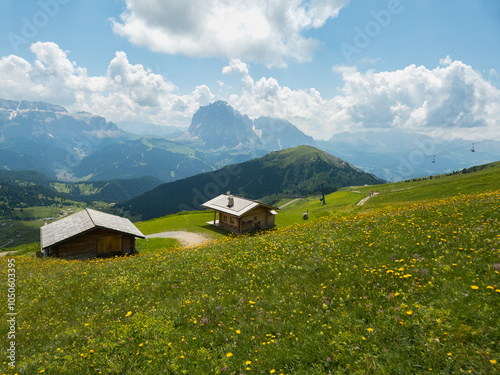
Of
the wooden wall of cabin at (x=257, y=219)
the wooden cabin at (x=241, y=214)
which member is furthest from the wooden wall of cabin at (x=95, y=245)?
the wooden wall of cabin at (x=257, y=219)

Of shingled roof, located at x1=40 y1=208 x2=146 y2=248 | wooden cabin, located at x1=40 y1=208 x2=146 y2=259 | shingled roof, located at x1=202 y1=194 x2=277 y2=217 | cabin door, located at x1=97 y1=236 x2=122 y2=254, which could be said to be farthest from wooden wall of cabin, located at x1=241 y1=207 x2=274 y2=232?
cabin door, located at x1=97 y1=236 x2=122 y2=254

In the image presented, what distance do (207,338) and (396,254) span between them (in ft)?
26.2

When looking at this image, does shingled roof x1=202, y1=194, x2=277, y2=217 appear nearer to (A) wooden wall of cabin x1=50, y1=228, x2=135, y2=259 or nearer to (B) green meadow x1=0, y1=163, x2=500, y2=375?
(A) wooden wall of cabin x1=50, y1=228, x2=135, y2=259

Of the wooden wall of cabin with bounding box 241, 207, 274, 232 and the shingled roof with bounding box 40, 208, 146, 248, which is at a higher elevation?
the shingled roof with bounding box 40, 208, 146, 248

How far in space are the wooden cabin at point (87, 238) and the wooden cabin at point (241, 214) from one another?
19.4 m

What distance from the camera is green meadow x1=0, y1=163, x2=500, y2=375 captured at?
610 cm

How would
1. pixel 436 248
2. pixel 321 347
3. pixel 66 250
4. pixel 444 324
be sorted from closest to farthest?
pixel 444 324 → pixel 321 347 → pixel 436 248 → pixel 66 250

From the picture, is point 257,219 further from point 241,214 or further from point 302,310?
point 302,310

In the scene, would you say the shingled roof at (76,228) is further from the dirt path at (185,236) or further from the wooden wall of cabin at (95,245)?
the dirt path at (185,236)

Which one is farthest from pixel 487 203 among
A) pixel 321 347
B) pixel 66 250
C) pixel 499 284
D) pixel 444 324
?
pixel 66 250

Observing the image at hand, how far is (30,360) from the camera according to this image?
8.41 meters

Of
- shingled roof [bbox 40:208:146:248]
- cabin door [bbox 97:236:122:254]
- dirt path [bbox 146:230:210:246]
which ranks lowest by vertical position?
dirt path [bbox 146:230:210:246]

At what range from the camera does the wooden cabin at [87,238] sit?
1309 inches

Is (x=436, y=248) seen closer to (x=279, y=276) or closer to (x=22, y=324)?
(x=279, y=276)
